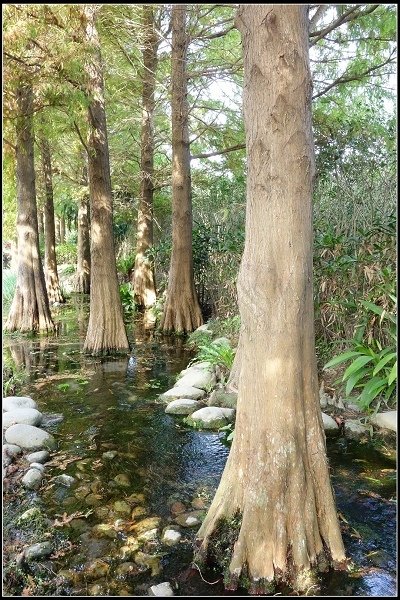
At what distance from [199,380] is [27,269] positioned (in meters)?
5.47

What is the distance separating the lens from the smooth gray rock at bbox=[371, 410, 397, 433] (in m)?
4.50

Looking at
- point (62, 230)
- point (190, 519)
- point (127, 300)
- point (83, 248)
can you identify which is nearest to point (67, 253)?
point (62, 230)

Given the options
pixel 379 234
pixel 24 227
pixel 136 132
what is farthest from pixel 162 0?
pixel 136 132

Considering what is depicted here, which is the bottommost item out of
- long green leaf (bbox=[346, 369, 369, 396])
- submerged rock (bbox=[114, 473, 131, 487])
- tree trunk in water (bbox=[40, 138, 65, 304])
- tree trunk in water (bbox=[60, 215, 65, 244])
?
submerged rock (bbox=[114, 473, 131, 487])

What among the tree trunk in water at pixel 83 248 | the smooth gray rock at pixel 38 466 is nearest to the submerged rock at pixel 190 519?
the smooth gray rock at pixel 38 466

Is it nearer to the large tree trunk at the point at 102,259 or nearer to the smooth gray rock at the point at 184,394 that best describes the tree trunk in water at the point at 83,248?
the large tree trunk at the point at 102,259

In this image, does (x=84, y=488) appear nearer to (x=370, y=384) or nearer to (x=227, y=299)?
(x=370, y=384)

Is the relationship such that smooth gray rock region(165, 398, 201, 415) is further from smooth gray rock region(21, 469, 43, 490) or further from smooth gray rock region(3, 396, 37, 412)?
smooth gray rock region(21, 469, 43, 490)

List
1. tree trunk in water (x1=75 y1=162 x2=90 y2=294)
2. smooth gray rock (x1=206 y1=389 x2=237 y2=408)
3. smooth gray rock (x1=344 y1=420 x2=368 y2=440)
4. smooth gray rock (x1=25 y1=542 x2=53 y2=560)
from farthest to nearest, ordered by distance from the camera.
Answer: tree trunk in water (x1=75 y1=162 x2=90 y2=294) → smooth gray rock (x1=206 y1=389 x2=237 y2=408) → smooth gray rock (x1=344 y1=420 x2=368 y2=440) → smooth gray rock (x1=25 y1=542 x2=53 y2=560)

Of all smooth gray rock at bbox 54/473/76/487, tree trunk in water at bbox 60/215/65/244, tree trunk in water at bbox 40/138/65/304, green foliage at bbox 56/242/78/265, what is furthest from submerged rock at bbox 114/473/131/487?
tree trunk in water at bbox 60/215/65/244

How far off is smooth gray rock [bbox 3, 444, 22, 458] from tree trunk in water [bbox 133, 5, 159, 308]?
8708mm

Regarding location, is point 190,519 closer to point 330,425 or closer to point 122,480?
point 122,480

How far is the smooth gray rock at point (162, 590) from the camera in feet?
8.29

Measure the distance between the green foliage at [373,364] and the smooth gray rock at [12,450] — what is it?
283 cm
